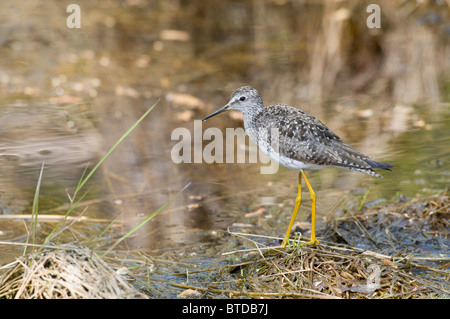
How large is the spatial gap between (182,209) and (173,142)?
7.05 feet

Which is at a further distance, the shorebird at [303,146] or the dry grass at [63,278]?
the shorebird at [303,146]

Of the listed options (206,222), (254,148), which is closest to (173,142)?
(254,148)

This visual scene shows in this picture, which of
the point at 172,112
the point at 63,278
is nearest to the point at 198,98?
the point at 172,112

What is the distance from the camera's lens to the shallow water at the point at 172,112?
7141mm

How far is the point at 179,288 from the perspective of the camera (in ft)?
17.6

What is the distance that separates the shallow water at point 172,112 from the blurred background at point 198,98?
1.2 inches

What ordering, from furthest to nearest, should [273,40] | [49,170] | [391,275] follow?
[273,40]
[49,170]
[391,275]

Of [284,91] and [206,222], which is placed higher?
[284,91]

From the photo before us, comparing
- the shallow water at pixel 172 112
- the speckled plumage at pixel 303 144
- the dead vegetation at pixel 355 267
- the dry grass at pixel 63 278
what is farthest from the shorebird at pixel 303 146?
the dry grass at pixel 63 278

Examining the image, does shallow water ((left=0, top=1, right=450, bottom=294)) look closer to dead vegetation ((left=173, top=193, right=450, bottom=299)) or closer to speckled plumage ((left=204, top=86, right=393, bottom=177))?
dead vegetation ((left=173, top=193, right=450, bottom=299))

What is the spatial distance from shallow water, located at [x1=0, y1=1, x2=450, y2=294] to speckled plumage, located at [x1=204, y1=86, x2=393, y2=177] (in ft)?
3.22

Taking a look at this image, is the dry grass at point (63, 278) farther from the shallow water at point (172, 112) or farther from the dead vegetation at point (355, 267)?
the dead vegetation at point (355, 267)

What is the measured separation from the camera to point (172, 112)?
33.4 feet
